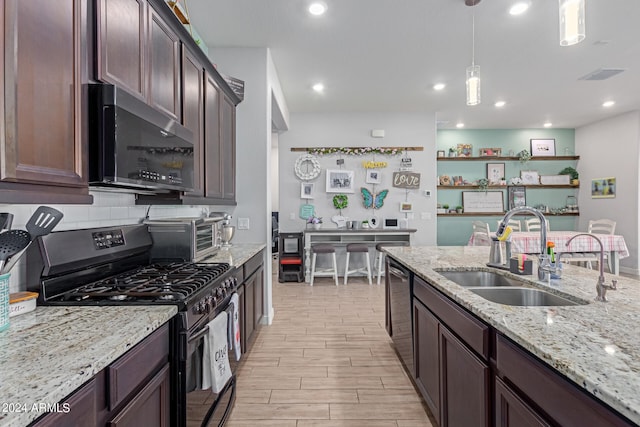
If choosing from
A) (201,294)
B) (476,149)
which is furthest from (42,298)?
(476,149)

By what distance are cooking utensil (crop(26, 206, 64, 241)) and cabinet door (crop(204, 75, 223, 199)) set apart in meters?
1.37

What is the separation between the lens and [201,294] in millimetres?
1522

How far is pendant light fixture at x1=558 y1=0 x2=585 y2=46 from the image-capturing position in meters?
1.59

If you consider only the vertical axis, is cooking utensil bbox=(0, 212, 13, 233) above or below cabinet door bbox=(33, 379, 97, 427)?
above

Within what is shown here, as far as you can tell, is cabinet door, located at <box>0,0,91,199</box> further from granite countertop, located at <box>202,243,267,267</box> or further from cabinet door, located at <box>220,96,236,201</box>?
cabinet door, located at <box>220,96,236,201</box>

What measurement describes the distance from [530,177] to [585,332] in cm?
728

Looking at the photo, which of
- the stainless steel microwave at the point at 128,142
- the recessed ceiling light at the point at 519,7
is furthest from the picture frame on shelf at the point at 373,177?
the stainless steel microwave at the point at 128,142

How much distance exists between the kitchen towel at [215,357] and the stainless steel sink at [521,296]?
132 centimetres

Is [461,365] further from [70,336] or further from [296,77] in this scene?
[296,77]

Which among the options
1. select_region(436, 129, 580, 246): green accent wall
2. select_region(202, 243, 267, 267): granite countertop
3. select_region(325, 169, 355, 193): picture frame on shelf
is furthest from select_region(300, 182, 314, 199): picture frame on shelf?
select_region(436, 129, 580, 246): green accent wall

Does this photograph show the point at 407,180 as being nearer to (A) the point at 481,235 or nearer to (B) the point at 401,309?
(A) the point at 481,235

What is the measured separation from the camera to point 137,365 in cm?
106

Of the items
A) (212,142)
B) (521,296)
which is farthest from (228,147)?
(521,296)

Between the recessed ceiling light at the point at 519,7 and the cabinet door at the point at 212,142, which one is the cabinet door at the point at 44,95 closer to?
the cabinet door at the point at 212,142
